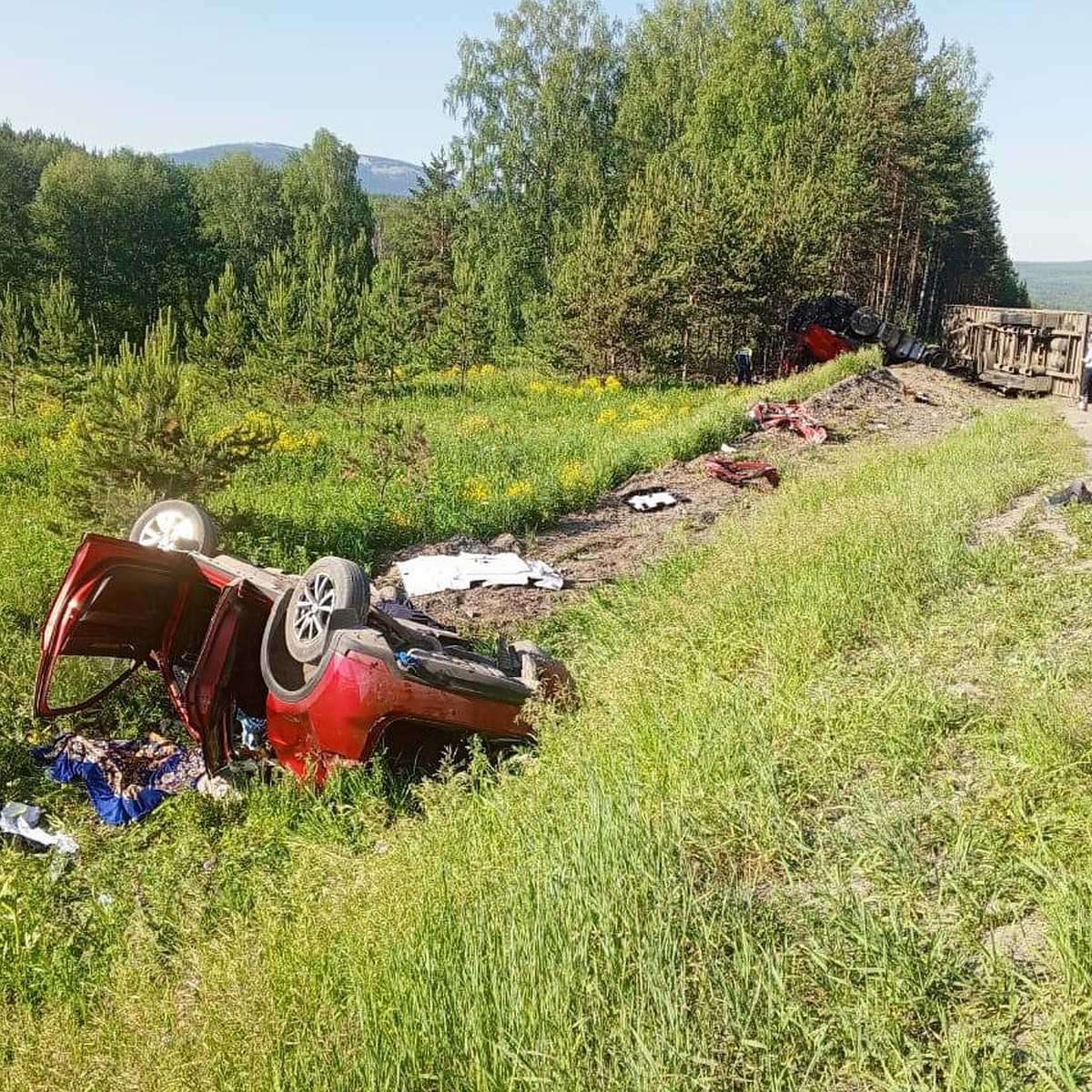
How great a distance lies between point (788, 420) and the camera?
50.0ft

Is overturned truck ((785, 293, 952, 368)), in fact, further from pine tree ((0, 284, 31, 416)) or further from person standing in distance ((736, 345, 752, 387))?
pine tree ((0, 284, 31, 416))

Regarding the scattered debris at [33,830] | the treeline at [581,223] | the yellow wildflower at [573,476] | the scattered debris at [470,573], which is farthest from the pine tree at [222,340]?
the scattered debris at [33,830]

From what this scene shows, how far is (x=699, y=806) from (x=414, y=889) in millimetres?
1115

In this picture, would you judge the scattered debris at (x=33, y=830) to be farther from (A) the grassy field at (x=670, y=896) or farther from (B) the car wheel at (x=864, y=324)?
(B) the car wheel at (x=864, y=324)

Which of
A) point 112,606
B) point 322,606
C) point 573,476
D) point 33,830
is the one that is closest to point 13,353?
point 573,476

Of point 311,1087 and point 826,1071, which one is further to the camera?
point 311,1087

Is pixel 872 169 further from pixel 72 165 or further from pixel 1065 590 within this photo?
pixel 72 165

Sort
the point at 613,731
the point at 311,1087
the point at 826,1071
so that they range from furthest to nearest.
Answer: the point at 613,731, the point at 311,1087, the point at 826,1071

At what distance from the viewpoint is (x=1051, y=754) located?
3.02m

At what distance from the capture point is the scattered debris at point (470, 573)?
797 centimetres

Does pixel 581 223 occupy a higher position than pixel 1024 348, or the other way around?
pixel 581 223

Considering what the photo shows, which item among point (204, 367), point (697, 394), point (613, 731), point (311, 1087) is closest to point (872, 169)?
point (697, 394)

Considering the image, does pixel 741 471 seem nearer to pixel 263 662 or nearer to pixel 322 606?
pixel 322 606

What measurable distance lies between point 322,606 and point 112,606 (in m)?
1.48
